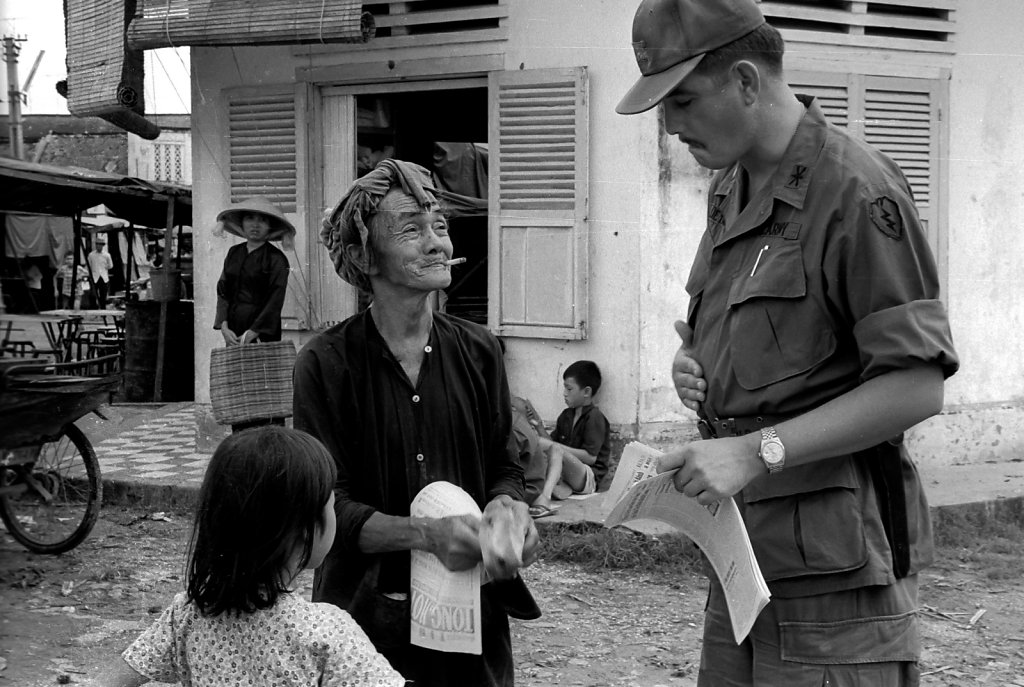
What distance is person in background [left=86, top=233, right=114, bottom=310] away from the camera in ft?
53.8

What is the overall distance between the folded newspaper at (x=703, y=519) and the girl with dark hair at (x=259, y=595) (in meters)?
0.55

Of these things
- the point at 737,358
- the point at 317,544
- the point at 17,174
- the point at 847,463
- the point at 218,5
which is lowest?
the point at 317,544

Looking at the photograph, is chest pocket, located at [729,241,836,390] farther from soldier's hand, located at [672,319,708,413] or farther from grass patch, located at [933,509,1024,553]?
grass patch, located at [933,509,1024,553]

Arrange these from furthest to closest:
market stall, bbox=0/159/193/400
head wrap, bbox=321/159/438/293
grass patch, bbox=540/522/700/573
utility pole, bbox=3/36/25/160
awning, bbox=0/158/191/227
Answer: market stall, bbox=0/159/193/400
awning, bbox=0/158/191/227
grass patch, bbox=540/522/700/573
utility pole, bbox=3/36/25/160
head wrap, bbox=321/159/438/293

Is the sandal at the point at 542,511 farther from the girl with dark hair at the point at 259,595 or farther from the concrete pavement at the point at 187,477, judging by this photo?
the girl with dark hair at the point at 259,595

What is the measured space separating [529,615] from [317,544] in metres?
0.73

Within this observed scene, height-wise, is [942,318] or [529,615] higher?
[942,318]

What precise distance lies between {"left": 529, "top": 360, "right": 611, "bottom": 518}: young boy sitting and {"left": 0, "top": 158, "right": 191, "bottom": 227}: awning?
4.84m

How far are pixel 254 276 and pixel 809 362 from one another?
6808 millimetres

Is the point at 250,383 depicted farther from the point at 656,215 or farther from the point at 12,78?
the point at 12,78

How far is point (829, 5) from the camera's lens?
26.2 feet

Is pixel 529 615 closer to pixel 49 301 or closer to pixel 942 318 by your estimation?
pixel 942 318

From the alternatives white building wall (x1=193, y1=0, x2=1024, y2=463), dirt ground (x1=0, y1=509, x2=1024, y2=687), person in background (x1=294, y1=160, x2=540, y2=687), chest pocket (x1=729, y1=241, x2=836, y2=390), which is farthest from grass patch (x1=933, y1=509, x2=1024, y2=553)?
chest pocket (x1=729, y1=241, x2=836, y2=390)

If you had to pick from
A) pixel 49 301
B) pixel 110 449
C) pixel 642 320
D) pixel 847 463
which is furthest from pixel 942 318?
pixel 110 449
